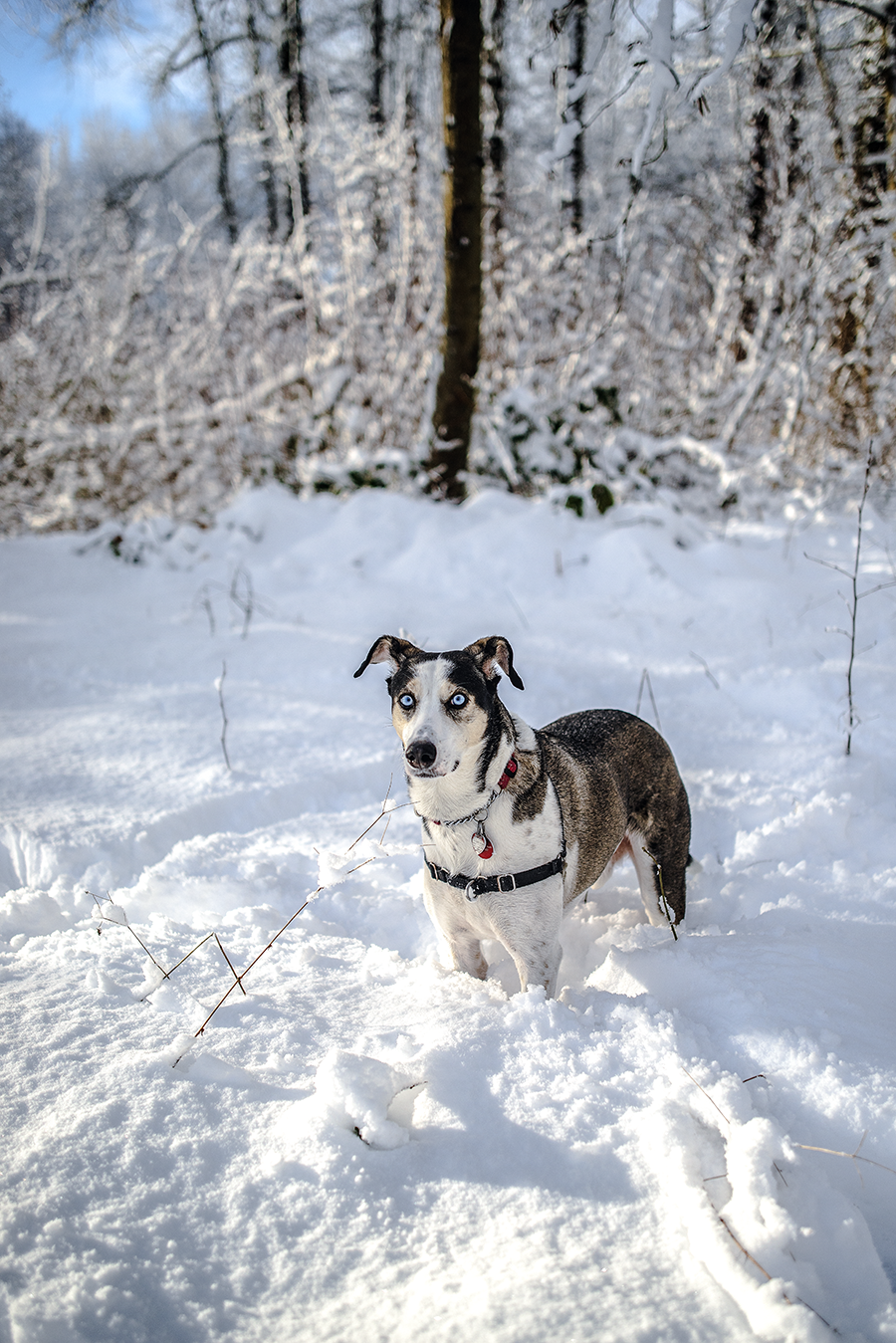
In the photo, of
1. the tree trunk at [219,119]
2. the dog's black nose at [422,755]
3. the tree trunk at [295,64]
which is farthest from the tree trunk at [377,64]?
the dog's black nose at [422,755]

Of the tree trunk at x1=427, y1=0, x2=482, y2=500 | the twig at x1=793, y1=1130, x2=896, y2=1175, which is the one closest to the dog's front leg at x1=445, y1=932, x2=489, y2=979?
the twig at x1=793, y1=1130, x2=896, y2=1175

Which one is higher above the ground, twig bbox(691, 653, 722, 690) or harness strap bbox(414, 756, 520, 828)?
harness strap bbox(414, 756, 520, 828)

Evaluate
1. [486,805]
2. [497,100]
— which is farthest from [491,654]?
[497,100]

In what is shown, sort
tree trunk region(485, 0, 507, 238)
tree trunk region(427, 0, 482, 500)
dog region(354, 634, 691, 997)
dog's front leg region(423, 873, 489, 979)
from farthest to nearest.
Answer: tree trunk region(485, 0, 507, 238) → tree trunk region(427, 0, 482, 500) → dog's front leg region(423, 873, 489, 979) → dog region(354, 634, 691, 997)

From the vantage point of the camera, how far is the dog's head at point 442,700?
221 cm

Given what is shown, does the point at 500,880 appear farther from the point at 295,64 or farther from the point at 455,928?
the point at 295,64

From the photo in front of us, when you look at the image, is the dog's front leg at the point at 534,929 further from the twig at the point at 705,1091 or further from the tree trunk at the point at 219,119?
the tree trunk at the point at 219,119

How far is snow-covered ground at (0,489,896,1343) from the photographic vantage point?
1.50 m

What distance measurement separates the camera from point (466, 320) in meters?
7.74

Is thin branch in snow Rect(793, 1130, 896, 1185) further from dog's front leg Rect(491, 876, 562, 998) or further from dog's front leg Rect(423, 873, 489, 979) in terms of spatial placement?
dog's front leg Rect(423, 873, 489, 979)

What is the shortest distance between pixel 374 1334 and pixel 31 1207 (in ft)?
2.71

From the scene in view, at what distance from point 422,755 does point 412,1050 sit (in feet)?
2.88

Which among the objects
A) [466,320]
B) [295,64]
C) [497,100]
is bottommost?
[466,320]

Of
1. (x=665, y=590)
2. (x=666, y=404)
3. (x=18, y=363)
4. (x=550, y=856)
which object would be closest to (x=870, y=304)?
(x=666, y=404)
